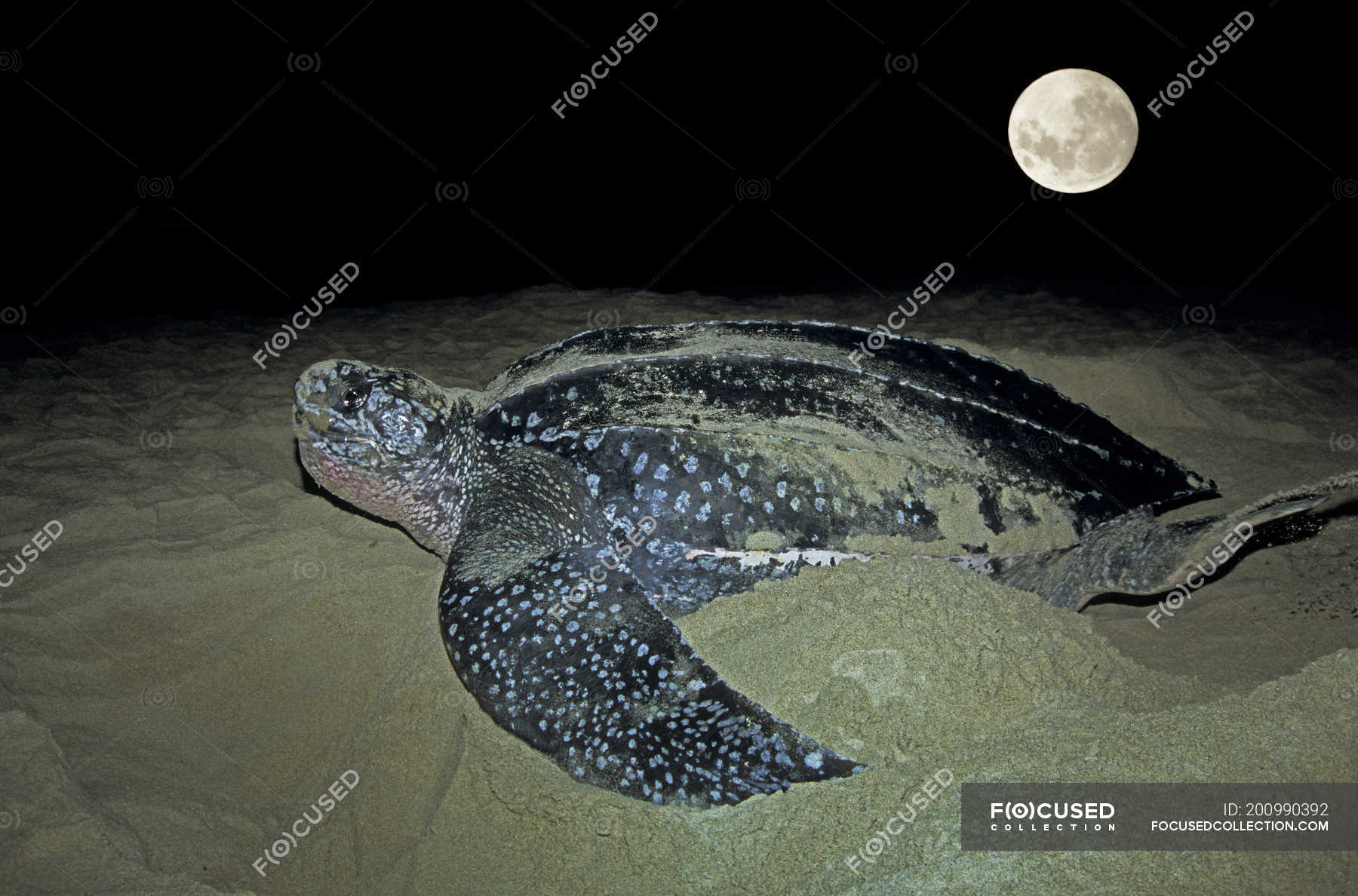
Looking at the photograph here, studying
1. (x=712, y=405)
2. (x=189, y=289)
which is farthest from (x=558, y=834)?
(x=189, y=289)

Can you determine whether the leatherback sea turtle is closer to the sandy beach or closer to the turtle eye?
the turtle eye

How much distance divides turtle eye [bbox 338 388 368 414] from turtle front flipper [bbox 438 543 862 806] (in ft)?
3.07

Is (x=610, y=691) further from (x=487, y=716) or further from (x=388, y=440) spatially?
(x=388, y=440)

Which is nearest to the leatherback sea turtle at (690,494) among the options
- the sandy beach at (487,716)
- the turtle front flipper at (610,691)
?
the turtle front flipper at (610,691)

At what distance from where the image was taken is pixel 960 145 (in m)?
15.3

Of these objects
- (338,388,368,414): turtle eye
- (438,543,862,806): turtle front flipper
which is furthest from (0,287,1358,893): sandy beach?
(338,388,368,414): turtle eye

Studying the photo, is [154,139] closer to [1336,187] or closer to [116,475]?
[116,475]

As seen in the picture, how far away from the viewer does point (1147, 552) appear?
223cm

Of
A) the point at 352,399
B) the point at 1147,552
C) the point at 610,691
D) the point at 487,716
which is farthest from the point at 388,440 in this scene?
the point at 1147,552

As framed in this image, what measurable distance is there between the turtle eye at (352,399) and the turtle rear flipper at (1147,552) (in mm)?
2326

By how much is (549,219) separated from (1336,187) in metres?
13.1

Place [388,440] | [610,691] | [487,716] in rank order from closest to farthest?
[610,691], [487,716], [388,440]

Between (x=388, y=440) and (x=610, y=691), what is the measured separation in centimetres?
146

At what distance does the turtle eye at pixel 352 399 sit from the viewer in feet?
8.52
